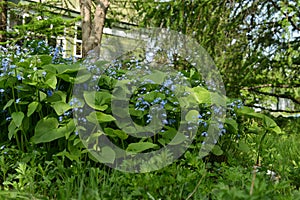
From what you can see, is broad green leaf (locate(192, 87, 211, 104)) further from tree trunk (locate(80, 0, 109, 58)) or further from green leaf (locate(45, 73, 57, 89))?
tree trunk (locate(80, 0, 109, 58))

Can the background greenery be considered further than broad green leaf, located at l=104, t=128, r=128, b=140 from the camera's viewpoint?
No

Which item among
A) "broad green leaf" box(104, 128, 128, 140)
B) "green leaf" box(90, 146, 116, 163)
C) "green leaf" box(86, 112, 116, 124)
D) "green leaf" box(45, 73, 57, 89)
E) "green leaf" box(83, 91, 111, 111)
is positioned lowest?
"green leaf" box(90, 146, 116, 163)

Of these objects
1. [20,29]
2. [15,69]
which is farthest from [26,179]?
[20,29]

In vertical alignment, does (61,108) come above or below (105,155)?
above

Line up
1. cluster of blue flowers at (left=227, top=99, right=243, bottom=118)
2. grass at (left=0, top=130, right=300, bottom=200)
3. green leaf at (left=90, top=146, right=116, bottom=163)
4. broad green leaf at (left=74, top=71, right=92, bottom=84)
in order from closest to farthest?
1. grass at (left=0, top=130, right=300, bottom=200)
2. green leaf at (left=90, top=146, right=116, bottom=163)
3. broad green leaf at (left=74, top=71, right=92, bottom=84)
4. cluster of blue flowers at (left=227, top=99, right=243, bottom=118)

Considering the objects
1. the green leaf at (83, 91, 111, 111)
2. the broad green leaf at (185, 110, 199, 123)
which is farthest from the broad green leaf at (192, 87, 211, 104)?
the green leaf at (83, 91, 111, 111)

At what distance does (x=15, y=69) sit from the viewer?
1987mm

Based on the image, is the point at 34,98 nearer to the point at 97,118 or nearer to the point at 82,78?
the point at 82,78

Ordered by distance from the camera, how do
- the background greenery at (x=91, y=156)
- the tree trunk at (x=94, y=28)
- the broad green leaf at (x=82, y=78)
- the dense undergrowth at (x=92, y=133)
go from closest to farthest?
the background greenery at (x=91, y=156) → the dense undergrowth at (x=92, y=133) → the broad green leaf at (x=82, y=78) → the tree trunk at (x=94, y=28)

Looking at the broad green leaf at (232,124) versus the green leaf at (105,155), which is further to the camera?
the broad green leaf at (232,124)

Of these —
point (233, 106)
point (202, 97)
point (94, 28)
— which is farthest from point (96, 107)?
point (94, 28)

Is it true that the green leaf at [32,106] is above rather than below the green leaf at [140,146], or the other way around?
above

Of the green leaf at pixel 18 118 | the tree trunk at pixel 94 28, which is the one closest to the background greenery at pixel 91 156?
the green leaf at pixel 18 118

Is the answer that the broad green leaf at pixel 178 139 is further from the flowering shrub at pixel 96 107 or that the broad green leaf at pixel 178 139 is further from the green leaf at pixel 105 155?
the green leaf at pixel 105 155
